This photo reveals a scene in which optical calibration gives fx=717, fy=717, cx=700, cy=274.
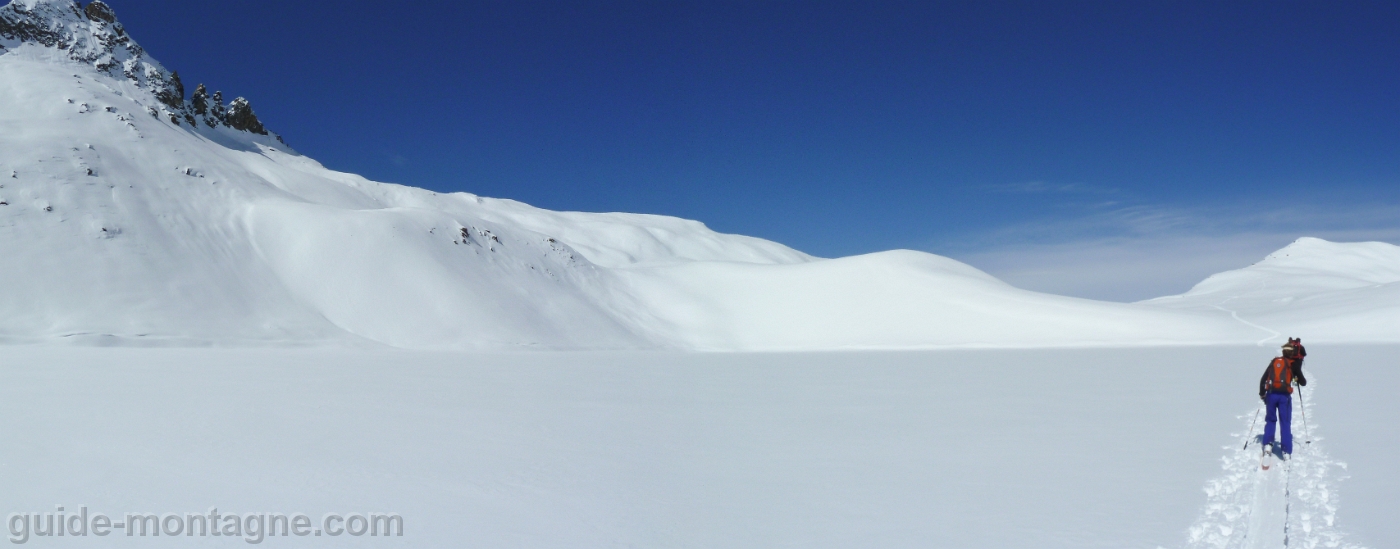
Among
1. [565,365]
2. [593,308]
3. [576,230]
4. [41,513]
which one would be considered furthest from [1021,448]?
[576,230]

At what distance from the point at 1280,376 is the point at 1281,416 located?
61 cm

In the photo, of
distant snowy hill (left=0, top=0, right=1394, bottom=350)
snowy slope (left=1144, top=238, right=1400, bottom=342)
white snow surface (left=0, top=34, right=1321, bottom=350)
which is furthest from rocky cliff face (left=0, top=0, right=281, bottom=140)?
snowy slope (left=1144, top=238, right=1400, bottom=342)

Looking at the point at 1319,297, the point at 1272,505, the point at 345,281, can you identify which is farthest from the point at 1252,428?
the point at 1319,297

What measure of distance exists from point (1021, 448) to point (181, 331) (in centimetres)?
3784

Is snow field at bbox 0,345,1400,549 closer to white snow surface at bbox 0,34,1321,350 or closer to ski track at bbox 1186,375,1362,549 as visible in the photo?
ski track at bbox 1186,375,1362,549

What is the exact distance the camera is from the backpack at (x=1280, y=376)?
9.95 m

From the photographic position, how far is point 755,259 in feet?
→ 363

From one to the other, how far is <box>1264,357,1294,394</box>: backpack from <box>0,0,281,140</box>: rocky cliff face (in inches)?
3470

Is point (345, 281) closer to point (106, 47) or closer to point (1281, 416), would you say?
point (1281, 416)

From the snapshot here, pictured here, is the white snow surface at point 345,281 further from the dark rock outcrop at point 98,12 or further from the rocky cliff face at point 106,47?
the dark rock outcrop at point 98,12

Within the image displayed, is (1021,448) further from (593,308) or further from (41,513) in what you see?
(593,308)

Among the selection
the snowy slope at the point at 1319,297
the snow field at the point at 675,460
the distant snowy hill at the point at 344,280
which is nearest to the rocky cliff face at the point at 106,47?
the distant snowy hill at the point at 344,280

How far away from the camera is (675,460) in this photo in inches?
356

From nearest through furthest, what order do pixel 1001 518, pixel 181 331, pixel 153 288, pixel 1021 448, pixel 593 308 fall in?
pixel 1001 518 → pixel 1021 448 → pixel 181 331 → pixel 153 288 → pixel 593 308
